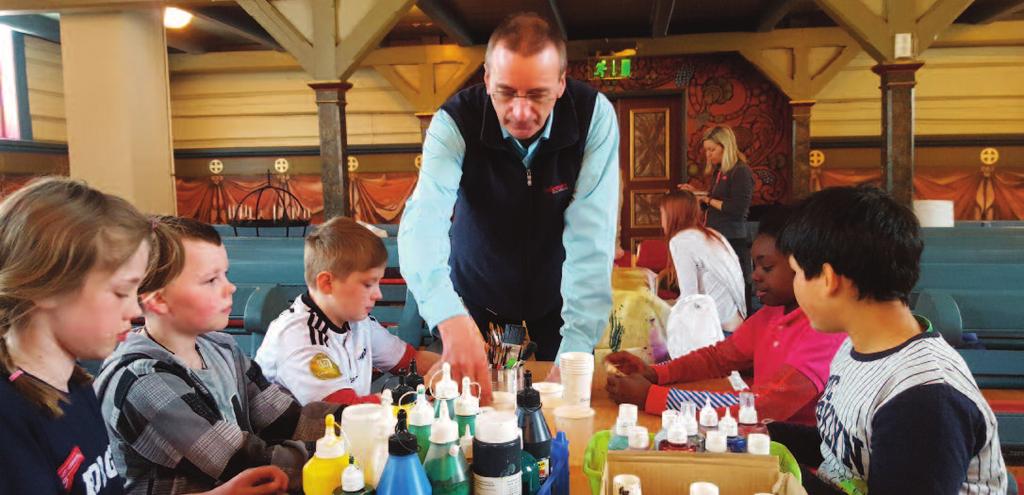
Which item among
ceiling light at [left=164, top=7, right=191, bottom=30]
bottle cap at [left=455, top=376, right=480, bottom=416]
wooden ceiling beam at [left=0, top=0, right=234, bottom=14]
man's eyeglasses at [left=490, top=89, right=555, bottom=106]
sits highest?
ceiling light at [left=164, top=7, right=191, bottom=30]

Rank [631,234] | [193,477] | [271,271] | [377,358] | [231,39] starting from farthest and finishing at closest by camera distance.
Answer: [231,39] < [631,234] < [271,271] < [377,358] < [193,477]

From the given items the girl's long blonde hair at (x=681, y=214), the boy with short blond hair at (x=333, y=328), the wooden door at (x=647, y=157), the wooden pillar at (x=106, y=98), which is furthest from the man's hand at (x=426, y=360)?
the wooden door at (x=647, y=157)

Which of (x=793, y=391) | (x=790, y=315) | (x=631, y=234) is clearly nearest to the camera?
(x=793, y=391)

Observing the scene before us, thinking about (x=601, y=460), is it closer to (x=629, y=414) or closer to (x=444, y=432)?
(x=629, y=414)

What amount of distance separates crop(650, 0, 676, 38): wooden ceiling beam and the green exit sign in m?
0.54

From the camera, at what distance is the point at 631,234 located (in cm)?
1042

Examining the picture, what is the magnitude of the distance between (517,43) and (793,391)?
1.15 m

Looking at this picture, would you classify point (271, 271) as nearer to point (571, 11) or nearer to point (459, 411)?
point (459, 411)

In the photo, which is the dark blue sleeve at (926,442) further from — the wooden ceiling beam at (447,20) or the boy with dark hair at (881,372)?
the wooden ceiling beam at (447,20)

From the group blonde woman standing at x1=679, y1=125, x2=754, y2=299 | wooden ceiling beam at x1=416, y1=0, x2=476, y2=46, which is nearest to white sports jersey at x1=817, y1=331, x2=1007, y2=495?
blonde woman standing at x1=679, y1=125, x2=754, y2=299

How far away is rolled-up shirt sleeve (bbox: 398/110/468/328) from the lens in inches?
67.9

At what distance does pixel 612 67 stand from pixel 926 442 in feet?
30.1

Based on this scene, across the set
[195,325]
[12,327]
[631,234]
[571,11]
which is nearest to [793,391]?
[195,325]

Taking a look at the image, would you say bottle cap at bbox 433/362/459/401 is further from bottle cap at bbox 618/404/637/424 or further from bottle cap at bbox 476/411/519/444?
bottle cap at bbox 618/404/637/424
